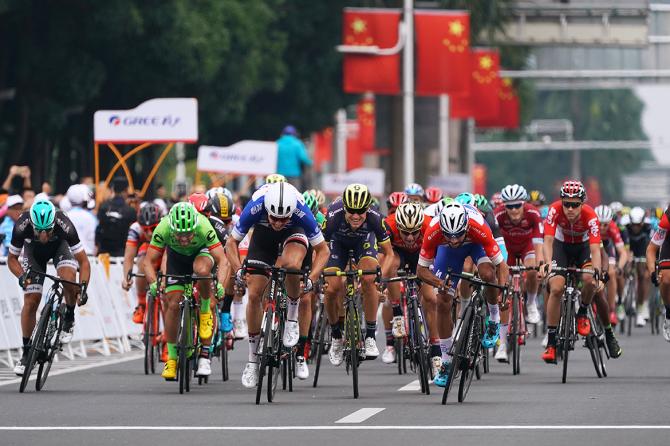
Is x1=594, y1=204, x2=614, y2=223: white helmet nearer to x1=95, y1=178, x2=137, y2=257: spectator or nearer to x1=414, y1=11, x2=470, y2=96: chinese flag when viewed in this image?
x1=95, y1=178, x2=137, y2=257: spectator

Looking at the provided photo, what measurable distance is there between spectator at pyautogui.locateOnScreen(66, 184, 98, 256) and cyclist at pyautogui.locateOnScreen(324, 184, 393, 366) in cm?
652

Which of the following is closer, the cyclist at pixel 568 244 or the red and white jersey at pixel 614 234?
the cyclist at pixel 568 244

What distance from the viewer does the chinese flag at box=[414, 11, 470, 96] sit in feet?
163

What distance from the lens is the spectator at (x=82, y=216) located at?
26.4 metres

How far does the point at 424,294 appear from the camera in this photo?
19.4m

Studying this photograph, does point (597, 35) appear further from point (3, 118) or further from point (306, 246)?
point (306, 246)

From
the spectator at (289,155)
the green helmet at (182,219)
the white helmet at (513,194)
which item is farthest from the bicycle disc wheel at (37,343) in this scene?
the spectator at (289,155)

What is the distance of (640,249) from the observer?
108ft

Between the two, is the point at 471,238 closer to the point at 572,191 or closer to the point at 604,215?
the point at 572,191

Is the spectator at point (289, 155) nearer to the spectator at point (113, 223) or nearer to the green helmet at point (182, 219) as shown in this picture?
the spectator at point (113, 223)

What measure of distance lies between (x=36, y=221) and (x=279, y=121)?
117 ft

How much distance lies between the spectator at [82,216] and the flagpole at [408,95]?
2315 cm

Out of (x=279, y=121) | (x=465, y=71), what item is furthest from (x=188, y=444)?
(x=279, y=121)

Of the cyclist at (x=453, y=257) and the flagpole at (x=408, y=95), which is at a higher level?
the flagpole at (x=408, y=95)
